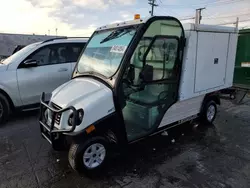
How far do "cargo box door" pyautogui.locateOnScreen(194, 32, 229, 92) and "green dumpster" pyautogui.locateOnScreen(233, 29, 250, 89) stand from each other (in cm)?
281

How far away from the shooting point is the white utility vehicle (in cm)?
270

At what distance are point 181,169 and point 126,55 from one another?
1857mm

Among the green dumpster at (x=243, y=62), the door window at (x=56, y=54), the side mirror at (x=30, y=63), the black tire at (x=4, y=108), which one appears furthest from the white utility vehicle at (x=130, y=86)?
the green dumpster at (x=243, y=62)

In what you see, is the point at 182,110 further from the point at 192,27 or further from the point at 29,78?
the point at 29,78

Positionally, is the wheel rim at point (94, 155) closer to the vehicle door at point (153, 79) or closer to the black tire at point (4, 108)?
the vehicle door at point (153, 79)

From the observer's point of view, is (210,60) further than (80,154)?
Yes

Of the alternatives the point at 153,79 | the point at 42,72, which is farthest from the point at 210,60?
the point at 42,72

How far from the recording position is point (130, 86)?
9.86ft

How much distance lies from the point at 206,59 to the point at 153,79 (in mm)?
1470

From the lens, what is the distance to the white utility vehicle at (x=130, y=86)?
8.86 feet

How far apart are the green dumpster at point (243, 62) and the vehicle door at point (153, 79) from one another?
4469mm

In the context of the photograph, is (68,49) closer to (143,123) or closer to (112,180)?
(143,123)

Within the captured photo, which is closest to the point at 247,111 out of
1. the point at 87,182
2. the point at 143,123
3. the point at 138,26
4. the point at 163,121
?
the point at 163,121

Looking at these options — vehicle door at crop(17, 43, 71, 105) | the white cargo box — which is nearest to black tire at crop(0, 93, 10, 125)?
vehicle door at crop(17, 43, 71, 105)
